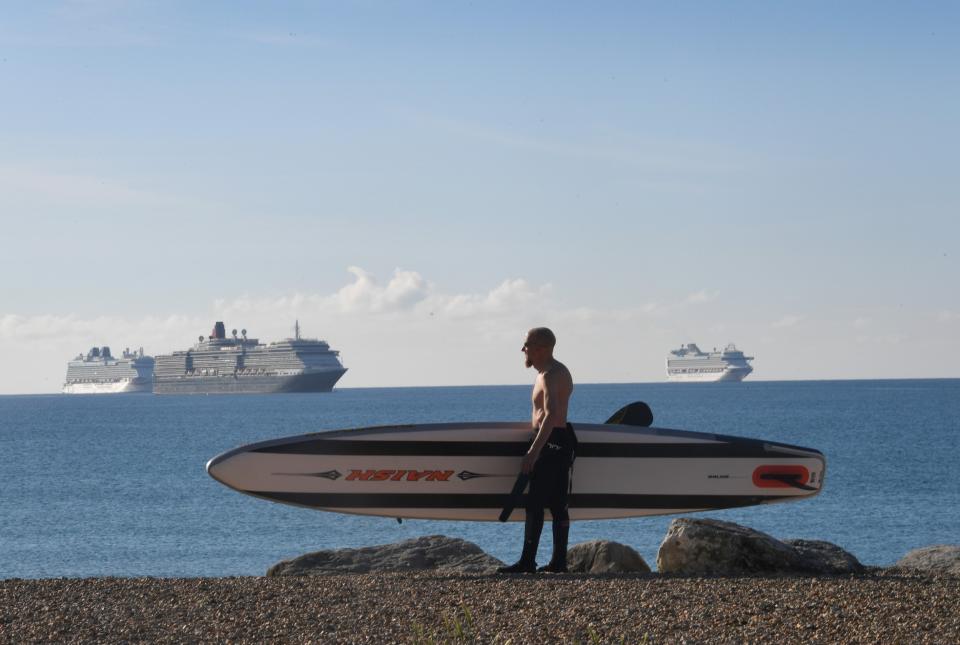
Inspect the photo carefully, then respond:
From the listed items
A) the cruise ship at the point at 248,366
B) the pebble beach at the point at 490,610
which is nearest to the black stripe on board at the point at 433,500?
the pebble beach at the point at 490,610

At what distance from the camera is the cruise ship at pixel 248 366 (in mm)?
145250

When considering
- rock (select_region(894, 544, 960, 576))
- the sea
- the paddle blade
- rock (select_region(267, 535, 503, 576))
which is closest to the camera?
rock (select_region(894, 544, 960, 576))

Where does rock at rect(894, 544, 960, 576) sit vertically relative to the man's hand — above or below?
below

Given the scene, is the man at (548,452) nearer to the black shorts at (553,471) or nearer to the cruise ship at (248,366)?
the black shorts at (553,471)

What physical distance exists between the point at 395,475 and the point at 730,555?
2.79 metres

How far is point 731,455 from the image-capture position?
9578mm

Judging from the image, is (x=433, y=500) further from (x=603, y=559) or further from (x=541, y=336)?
(x=541, y=336)

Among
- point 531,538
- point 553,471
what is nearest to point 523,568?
point 531,538

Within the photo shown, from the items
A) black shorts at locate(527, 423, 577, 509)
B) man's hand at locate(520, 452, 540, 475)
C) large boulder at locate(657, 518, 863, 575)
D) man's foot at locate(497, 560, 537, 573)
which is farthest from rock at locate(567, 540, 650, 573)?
man's hand at locate(520, 452, 540, 475)

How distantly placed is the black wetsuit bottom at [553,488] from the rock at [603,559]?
701 mm

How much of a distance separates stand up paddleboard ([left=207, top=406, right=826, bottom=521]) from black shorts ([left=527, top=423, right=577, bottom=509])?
3.80 ft

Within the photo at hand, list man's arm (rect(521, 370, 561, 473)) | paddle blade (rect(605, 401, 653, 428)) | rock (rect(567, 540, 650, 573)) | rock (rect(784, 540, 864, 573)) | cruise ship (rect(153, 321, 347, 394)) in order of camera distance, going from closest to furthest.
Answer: man's arm (rect(521, 370, 561, 473)), rock (rect(784, 540, 864, 573)), rock (rect(567, 540, 650, 573)), paddle blade (rect(605, 401, 653, 428)), cruise ship (rect(153, 321, 347, 394))

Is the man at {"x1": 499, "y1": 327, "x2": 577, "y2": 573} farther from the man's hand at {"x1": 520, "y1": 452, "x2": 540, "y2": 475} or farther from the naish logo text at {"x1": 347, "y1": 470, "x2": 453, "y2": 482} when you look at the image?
the naish logo text at {"x1": 347, "y1": 470, "x2": 453, "y2": 482}

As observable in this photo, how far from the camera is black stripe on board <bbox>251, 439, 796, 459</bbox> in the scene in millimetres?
9250
